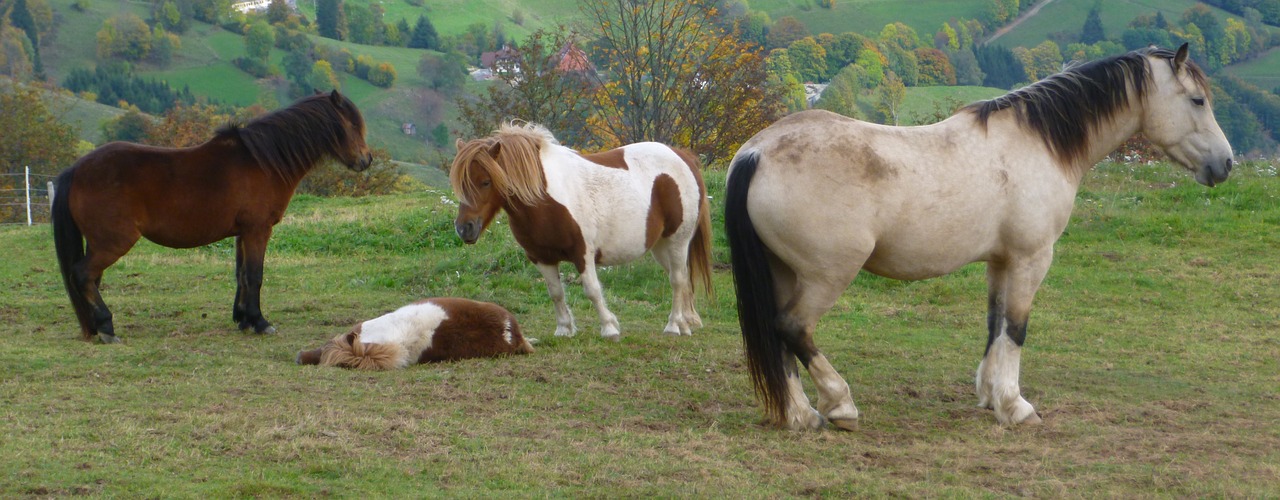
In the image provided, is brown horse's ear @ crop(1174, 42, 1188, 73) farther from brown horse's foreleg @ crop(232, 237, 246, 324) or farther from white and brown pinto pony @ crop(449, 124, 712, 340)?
brown horse's foreleg @ crop(232, 237, 246, 324)

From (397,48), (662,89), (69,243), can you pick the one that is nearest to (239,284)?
(69,243)

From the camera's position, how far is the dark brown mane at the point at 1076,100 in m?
5.93

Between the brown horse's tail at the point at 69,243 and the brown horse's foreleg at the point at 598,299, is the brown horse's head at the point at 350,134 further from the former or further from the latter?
the brown horse's foreleg at the point at 598,299

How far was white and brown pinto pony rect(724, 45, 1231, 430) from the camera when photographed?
5340 millimetres

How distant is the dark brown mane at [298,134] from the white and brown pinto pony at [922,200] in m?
4.71

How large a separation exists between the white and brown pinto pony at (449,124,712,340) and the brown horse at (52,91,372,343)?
183 cm

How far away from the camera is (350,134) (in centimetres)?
907

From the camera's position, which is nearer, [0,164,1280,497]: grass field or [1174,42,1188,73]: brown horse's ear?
[0,164,1280,497]: grass field

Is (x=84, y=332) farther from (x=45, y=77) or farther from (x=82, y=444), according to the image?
(x=45, y=77)

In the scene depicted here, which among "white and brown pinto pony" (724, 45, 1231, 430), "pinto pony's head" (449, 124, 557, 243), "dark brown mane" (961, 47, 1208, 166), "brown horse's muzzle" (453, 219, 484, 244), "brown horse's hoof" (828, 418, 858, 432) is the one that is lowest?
"brown horse's muzzle" (453, 219, 484, 244)

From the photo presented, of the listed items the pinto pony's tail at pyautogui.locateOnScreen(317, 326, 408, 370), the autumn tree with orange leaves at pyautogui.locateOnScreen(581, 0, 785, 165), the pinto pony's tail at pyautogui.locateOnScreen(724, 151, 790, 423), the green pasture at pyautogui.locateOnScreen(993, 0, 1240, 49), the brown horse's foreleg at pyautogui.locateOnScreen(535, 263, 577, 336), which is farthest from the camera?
the green pasture at pyautogui.locateOnScreen(993, 0, 1240, 49)

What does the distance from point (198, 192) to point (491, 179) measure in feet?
8.32

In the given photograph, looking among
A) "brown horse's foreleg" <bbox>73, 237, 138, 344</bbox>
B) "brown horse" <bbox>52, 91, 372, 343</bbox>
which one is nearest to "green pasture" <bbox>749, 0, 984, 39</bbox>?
"brown horse" <bbox>52, 91, 372, 343</bbox>

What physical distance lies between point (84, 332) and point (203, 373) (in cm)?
193
